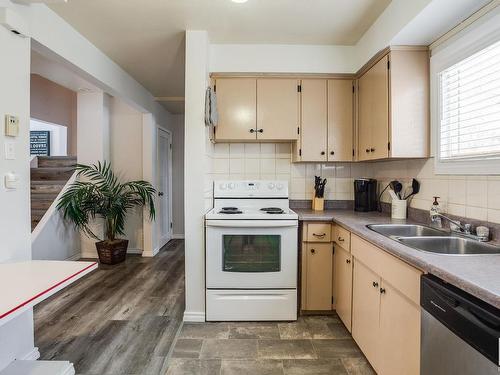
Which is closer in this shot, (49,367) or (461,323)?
(461,323)

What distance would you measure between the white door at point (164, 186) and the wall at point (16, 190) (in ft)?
8.78

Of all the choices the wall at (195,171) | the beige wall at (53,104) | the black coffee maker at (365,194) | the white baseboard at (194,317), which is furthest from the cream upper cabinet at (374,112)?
the beige wall at (53,104)

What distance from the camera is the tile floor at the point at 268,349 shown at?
174cm

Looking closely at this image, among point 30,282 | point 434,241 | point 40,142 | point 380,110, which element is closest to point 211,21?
point 380,110

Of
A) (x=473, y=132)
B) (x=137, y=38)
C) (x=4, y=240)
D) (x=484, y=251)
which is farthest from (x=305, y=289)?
(x=137, y=38)

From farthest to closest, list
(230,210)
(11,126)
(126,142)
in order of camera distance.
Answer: (126,142) < (230,210) < (11,126)

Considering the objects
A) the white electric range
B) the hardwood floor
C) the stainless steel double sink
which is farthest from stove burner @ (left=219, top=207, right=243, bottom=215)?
the stainless steel double sink

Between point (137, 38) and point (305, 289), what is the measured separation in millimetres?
2580

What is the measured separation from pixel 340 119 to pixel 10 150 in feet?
8.11

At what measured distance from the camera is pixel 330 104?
258cm

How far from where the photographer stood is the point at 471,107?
1673 mm

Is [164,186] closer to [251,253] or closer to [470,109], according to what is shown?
[251,253]

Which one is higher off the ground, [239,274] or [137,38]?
Answer: [137,38]

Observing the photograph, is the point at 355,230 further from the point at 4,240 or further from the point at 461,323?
the point at 4,240
